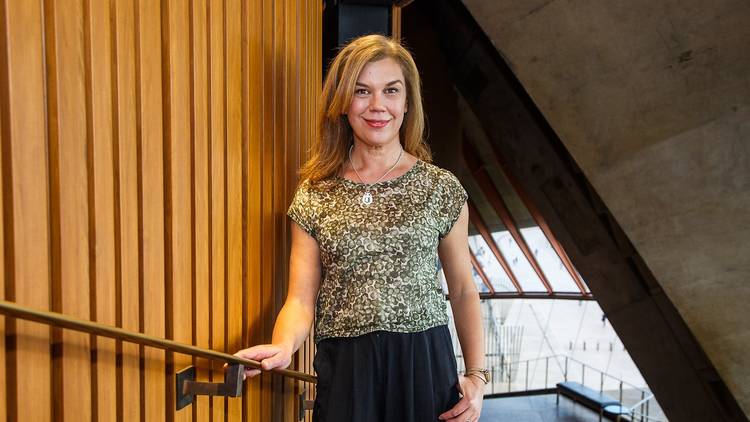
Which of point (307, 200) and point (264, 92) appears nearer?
point (307, 200)

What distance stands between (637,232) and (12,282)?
16.7ft

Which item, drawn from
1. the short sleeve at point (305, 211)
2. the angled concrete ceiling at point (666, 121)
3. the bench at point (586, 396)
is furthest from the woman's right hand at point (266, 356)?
the bench at point (586, 396)

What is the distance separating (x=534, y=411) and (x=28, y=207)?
10792 millimetres

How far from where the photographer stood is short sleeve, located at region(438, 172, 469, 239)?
1899mm

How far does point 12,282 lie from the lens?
3.41ft

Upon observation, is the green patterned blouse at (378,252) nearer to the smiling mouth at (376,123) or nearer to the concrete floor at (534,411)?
the smiling mouth at (376,123)

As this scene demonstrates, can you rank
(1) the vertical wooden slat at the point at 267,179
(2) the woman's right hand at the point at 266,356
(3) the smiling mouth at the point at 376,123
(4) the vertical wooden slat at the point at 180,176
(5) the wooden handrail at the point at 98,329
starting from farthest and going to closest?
1. (1) the vertical wooden slat at the point at 267,179
2. (3) the smiling mouth at the point at 376,123
3. (2) the woman's right hand at the point at 266,356
4. (4) the vertical wooden slat at the point at 180,176
5. (5) the wooden handrail at the point at 98,329

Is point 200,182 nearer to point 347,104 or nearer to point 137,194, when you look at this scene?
point 137,194

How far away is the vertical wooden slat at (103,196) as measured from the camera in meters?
1.22

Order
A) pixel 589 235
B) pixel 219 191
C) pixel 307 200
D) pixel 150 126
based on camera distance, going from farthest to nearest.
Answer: pixel 589 235
pixel 307 200
pixel 219 191
pixel 150 126

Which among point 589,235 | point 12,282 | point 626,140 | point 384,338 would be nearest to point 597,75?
point 626,140

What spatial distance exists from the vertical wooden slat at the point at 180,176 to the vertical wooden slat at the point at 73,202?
1.03 ft

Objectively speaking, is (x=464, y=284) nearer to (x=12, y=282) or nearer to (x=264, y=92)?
(x=264, y=92)

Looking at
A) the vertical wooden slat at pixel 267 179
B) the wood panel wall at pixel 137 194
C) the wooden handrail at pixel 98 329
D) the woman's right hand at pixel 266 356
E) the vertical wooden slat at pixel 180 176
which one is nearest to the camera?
the wooden handrail at pixel 98 329
